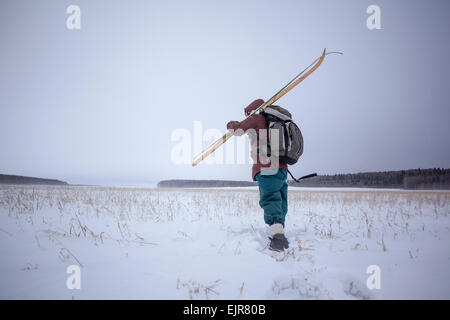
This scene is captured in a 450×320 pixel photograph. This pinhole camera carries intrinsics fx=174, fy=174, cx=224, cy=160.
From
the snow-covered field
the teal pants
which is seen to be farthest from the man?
the snow-covered field

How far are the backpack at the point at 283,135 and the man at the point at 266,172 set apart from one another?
0.32 ft

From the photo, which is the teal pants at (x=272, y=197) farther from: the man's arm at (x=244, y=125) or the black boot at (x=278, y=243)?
the man's arm at (x=244, y=125)

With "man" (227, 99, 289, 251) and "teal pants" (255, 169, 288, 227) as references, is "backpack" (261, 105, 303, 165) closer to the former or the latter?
"man" (227, 99, 289, 251)

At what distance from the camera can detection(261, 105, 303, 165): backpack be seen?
2.77 m

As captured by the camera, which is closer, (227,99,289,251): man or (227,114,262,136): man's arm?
(227,99,289,251): man

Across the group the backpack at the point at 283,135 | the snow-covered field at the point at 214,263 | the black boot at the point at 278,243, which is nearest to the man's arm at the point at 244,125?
the backpack at the point at 283,135

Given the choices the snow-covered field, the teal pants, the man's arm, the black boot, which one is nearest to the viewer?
the snow-covered field

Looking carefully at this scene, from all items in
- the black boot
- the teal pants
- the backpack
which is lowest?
the black boot

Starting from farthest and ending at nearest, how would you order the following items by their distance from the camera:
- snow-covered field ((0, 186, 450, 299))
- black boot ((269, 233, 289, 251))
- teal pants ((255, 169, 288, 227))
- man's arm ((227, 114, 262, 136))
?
man's arm ((227, 114, 262, 136)), teal pants ((255, 169, 288, 227)), black boot ((269, 233, 289, 251)), snow-covered field ((0, 186, 450, 299))

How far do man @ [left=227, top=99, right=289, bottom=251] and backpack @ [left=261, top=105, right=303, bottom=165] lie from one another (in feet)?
0.32

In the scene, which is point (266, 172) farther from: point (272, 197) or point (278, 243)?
point (278, 243)

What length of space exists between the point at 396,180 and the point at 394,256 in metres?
57.6
